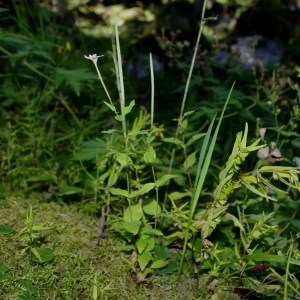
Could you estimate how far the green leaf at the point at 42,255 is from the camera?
1438 millimetres

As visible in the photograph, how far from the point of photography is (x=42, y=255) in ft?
4.79

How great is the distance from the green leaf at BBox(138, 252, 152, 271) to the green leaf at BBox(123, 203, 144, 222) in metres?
0.12

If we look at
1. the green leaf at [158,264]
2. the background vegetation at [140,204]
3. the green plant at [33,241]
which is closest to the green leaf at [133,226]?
the background vegetation at [140,204]

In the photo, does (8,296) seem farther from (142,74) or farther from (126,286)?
(142,74)

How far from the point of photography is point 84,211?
6.06 feet

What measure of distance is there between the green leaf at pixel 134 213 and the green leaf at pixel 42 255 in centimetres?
27

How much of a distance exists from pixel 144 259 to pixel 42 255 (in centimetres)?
33

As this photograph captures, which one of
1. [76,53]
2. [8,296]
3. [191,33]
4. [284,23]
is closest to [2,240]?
[8,296]

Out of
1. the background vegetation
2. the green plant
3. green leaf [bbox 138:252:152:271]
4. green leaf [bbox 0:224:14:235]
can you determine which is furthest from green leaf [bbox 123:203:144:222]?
green leaf [bbox 0:224:14:235]

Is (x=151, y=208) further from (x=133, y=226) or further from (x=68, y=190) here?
(x=68, y=190)

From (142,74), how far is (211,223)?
3.06 metres

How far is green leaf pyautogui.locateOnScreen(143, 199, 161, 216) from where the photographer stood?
1.59 meters

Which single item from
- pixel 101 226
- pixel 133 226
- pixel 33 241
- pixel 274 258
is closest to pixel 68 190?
pixel 101 226

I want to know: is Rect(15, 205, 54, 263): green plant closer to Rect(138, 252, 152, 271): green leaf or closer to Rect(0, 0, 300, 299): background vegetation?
Rect(0, 0, 300, 299): background vegetation
